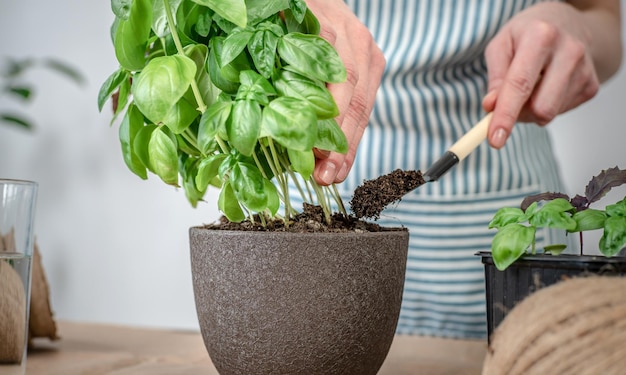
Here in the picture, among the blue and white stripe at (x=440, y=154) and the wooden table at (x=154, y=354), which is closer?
the wooden table at (x=154, y=354)

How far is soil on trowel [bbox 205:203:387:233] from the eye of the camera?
1.88ft

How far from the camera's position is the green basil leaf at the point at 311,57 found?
494 mm

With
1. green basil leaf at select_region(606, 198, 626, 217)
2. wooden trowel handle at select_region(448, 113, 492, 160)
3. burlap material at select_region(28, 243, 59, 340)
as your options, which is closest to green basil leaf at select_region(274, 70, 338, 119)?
green basil leaf at select_region(606, 198, 626, 217)

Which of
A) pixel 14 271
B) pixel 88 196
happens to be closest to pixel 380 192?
pixel 14 271

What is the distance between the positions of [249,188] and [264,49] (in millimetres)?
109

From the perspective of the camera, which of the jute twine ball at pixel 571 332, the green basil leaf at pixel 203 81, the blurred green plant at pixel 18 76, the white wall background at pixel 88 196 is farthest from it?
the white wall background at pixel 88 196

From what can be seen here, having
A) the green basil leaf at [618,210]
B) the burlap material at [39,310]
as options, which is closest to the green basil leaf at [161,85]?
the green basil leaf at [618,210]

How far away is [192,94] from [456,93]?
27.7 inches

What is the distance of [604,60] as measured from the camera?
120 centimetres

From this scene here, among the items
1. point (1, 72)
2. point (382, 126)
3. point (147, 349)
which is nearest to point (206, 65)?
point (147, 349)

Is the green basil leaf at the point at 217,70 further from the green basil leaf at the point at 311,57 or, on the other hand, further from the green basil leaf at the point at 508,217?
the green basil leaf at the point at 508,217

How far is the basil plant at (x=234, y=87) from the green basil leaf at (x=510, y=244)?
0.15 m

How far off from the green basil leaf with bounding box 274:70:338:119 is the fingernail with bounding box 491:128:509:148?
0.41 meters

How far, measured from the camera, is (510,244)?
456 mm
